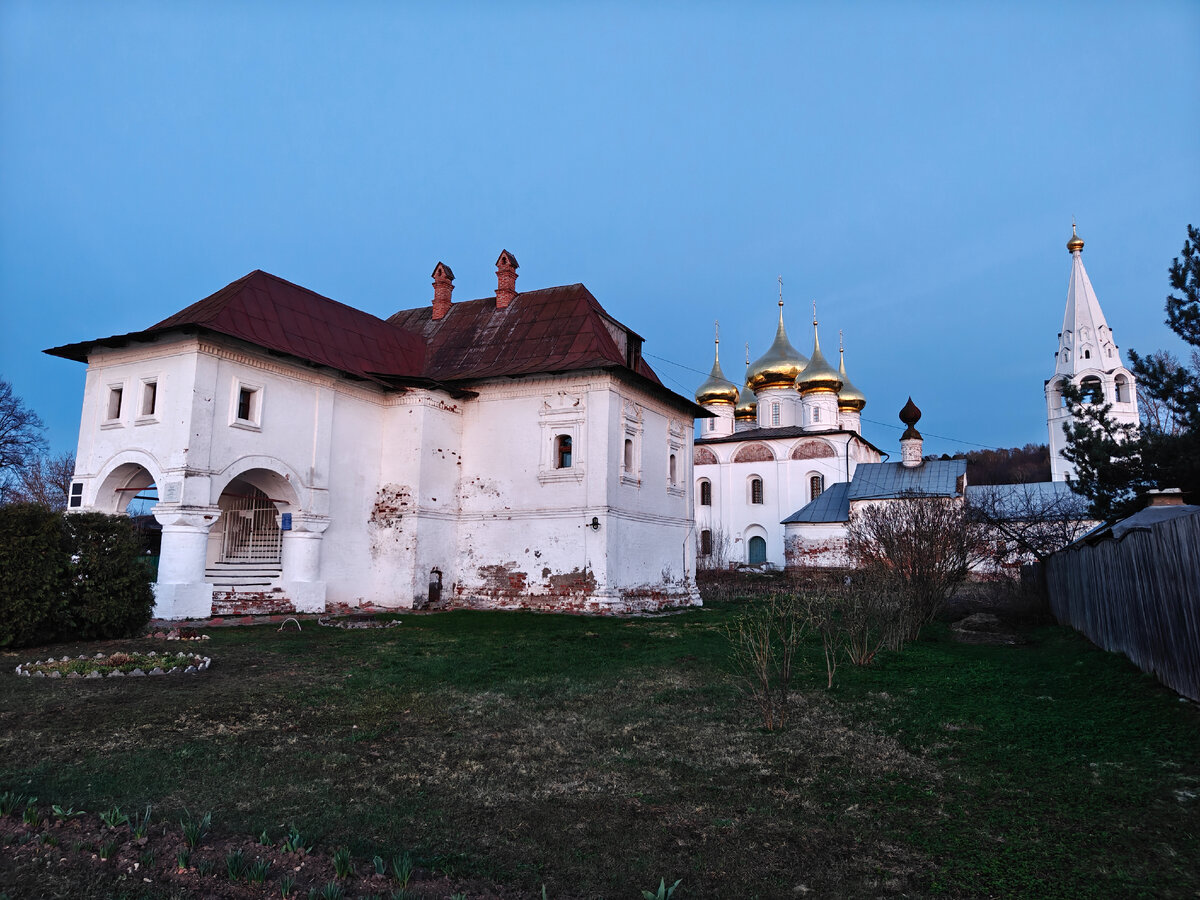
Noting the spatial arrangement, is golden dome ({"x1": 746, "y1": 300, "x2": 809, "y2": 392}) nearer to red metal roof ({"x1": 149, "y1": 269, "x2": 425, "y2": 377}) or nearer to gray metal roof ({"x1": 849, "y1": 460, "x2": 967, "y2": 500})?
gray metal roof ({"x1": 849, "y1": 460, "x2": 967, "y2": 500})

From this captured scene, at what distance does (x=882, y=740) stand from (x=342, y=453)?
14.7 m

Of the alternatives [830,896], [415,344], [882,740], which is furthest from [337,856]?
[415,344]

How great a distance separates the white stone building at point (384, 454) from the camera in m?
15.0

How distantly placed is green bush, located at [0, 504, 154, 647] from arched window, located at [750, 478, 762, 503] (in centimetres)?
3347

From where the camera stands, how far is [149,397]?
50.7 ft

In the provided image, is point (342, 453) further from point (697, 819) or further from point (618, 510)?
point (697, 819)

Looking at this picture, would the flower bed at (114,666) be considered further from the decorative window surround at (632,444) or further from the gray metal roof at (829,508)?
the gray metal roof at (829,508)

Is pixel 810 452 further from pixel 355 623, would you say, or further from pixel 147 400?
pixel 147 400

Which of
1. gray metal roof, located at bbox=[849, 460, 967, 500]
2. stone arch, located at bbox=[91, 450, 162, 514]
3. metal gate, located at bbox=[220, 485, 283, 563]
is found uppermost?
gray metal roof, located at bbox=[849, 460, 967, 500]

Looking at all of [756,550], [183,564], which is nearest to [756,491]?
[756,550]

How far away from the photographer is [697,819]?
420 centimetres

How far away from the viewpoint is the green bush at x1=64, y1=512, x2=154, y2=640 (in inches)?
412

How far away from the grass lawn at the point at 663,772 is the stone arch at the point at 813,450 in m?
31.0

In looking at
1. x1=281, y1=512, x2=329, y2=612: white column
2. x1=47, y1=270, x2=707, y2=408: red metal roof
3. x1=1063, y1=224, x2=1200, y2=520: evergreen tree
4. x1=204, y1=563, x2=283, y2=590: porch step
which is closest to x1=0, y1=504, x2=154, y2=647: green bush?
x1=204, y1=563, x2=283, y2=590: porch step
